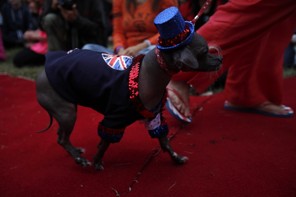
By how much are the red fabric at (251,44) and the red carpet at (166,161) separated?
0.19 metres

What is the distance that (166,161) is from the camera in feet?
5.73

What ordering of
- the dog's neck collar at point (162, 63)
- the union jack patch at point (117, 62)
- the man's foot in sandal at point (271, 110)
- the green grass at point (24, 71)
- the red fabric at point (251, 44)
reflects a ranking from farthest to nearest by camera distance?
1. the green grass at point (24, 71)
2. the man's foot in sandal at point (271, 110)
3. the red fabric at point (251, 44)
4. the union jack patch at point (117, 62)
5. the dog's neck collar at point (162, 63)

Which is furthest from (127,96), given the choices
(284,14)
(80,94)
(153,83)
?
(284,14)

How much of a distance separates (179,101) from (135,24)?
66cm

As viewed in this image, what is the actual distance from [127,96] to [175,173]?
0.46 metres

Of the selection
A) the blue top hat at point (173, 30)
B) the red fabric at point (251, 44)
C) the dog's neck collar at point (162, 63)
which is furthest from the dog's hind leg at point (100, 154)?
the red fabric at point (251, 44)

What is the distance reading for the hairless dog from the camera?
4.30 ft

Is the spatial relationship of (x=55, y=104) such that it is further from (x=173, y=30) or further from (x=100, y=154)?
(x=173, y=30)

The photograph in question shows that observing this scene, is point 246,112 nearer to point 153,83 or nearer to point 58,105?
point 153,83

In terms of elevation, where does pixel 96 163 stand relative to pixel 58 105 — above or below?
below

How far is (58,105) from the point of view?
156 centimetres

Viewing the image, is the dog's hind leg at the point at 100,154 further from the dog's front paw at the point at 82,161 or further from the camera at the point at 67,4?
the camera at the point at 67,4

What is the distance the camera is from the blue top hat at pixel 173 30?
126 cm

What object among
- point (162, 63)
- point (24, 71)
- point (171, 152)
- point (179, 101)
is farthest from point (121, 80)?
point (24, 71)
